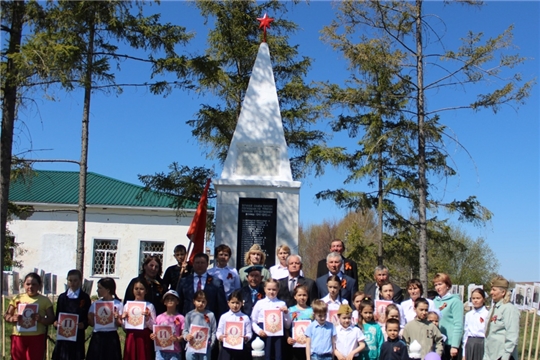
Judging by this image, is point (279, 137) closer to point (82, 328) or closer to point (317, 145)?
point (82, 328)

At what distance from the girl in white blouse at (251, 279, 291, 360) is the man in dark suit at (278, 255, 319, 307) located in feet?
1.38

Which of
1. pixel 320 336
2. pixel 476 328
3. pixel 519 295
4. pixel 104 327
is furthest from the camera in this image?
pixel 519 295

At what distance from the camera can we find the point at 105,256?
2225 centimetres

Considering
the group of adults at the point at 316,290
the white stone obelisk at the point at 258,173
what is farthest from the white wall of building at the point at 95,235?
the group of adults at the point at 316,290

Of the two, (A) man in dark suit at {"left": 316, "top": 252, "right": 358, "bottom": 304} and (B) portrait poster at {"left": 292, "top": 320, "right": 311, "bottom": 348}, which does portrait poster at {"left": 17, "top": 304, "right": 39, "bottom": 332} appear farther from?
(A) man in dark suit at {"left": 316, "top": 252, "right": 358, "bottom": 304}

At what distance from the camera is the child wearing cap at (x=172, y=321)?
5688 mm

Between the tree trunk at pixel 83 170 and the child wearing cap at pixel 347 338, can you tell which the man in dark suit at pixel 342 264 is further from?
the tree trunk at pixel 83 170

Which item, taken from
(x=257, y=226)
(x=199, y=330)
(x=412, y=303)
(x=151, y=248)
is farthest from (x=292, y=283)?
(x=151, y=248)

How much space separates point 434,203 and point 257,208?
18.1ft

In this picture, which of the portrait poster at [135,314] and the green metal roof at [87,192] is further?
the green metal roof at [87,192]

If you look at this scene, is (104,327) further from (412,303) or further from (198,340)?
(412,303)

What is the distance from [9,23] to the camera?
7102 millimetres

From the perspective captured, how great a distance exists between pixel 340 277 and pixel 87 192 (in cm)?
1914

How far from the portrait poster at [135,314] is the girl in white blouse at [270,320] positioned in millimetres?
1166
